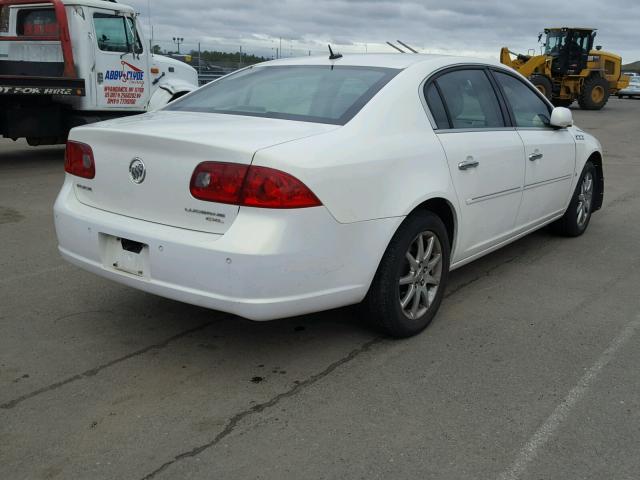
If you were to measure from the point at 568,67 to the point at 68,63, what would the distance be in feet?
68.0

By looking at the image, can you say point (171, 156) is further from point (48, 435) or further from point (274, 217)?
point (48, 435)

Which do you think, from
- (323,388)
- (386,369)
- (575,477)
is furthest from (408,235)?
(575,477)

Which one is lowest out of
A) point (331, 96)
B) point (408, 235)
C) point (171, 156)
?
point (408, 235)

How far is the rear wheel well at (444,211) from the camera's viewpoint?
3.74 meters

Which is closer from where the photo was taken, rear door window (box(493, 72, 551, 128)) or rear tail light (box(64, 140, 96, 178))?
rear tail light (box(64, 140, 96, 178))

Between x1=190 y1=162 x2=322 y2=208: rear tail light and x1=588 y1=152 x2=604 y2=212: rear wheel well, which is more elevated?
x1=190 y1=162 x2=322 y2=208: rear tail light

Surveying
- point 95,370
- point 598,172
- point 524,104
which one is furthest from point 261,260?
point 598,172

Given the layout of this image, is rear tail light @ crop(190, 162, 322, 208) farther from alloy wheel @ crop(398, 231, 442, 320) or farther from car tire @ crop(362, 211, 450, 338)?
alloy wheel @ crop(398, 231, 442, 320)

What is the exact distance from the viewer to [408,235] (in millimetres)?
3533

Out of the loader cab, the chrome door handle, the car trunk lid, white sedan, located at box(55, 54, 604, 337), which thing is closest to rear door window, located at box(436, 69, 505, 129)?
white sedan, located at box(55, 54, 604, 337)

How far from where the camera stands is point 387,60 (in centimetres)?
412

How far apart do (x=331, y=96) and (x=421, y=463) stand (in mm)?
2046

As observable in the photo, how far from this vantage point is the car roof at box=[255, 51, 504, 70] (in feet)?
13.3

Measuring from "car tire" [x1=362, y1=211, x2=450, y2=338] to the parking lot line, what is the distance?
0.92m
